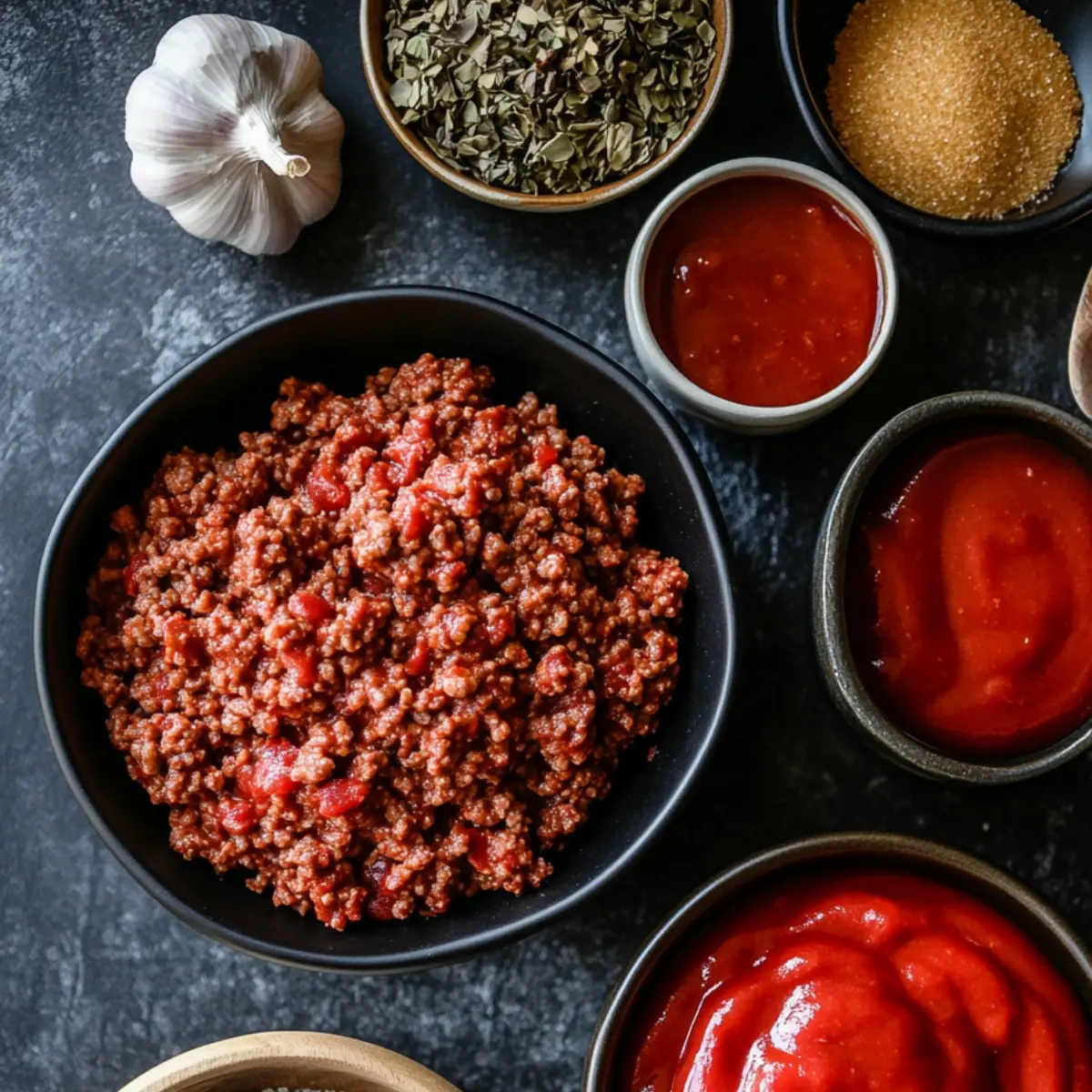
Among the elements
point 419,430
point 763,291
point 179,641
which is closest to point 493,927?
point 179,641

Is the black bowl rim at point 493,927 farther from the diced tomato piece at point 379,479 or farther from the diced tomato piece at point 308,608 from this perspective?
the diced tomato piece at point 308,608

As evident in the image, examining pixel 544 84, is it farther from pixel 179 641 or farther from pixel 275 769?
pixel 275 769

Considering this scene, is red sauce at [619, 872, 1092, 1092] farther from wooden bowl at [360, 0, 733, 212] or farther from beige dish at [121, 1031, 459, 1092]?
wooden bowl at [360, 0, 733, 212]

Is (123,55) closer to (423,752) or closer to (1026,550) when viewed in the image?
(423,752)

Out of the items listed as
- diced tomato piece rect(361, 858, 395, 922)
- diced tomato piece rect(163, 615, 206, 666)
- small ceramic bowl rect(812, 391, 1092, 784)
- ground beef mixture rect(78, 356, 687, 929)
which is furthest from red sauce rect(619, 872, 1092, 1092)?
diced tomato piece rect(163, 615, 206, 666)

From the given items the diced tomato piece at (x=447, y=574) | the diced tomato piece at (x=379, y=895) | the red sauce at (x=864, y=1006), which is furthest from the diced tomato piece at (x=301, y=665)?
the red sauce at (x=864, y=1006)

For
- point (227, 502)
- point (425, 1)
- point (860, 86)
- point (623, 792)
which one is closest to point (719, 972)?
point (623, 792)
